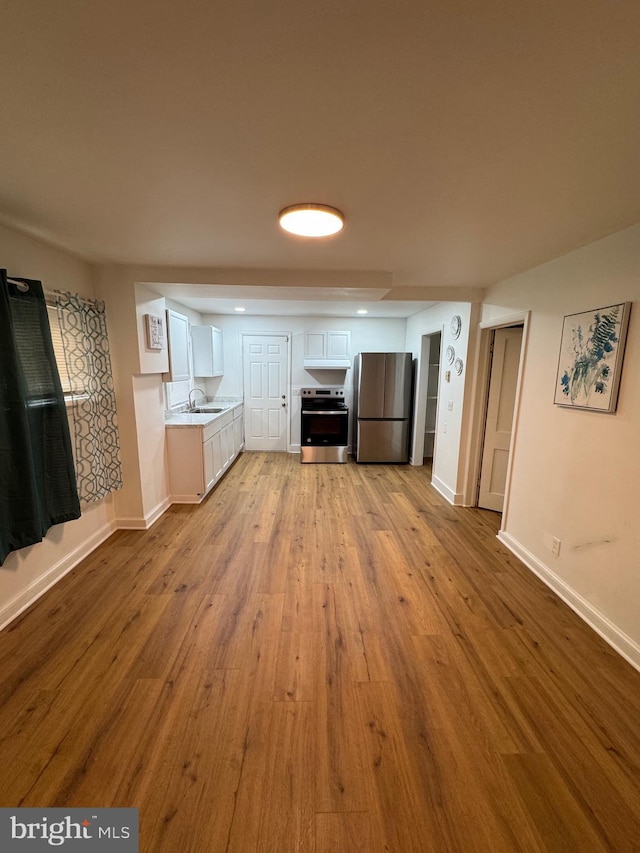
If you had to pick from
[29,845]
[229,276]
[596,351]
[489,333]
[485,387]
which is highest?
[229,276]

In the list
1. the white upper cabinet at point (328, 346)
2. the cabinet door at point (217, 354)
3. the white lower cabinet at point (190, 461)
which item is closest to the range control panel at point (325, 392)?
the white upper cabinet at point (328, 346)

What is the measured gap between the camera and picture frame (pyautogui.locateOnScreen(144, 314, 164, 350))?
3.19 metres

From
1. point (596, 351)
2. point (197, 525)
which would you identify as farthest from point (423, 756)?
point (197, 525)

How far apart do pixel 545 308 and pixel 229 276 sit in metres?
2.57

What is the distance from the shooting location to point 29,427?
6.97 ft

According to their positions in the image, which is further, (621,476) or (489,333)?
(489,333)

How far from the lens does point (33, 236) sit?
7.39ft

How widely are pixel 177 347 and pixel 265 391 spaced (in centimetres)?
227

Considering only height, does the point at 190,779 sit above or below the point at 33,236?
below

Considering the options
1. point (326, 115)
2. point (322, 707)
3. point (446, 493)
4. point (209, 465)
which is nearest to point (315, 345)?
point (209, 465)

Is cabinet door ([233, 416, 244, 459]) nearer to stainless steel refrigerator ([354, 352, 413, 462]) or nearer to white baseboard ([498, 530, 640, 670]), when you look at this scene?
stainless steel refrigerator ([354, 352, 413, 462])

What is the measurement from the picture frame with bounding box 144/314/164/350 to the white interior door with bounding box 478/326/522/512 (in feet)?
11.1

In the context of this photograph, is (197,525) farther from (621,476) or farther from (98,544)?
(621,476)

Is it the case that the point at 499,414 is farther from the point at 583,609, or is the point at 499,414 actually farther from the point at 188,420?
the point at 188,420
